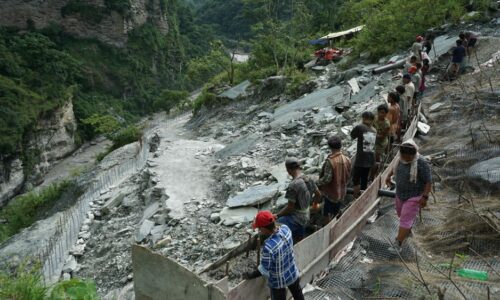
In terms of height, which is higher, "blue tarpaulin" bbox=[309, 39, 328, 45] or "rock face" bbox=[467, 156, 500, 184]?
"rock face" bbox=[467, 156, 500, 184]

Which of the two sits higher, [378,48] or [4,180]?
[378,48]

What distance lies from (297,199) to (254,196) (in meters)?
2.77

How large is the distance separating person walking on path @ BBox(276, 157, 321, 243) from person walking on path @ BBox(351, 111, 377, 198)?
3.51 ft

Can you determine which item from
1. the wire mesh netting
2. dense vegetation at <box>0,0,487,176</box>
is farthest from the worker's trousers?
dense vegetation at <box>0,0,487,176</box>

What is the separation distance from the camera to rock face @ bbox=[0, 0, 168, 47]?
41719mm

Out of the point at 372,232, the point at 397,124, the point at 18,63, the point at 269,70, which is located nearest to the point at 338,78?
the point at 269,70

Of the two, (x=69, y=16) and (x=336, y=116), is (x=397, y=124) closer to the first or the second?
(x=336, y=116)

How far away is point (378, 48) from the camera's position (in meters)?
15.4

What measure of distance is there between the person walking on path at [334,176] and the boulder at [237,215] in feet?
6.13

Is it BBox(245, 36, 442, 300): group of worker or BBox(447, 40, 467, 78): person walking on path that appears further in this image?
BBox(447, 40, 467, 78): person walking on path

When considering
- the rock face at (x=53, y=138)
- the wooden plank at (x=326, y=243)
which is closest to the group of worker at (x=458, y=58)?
the wooden plank at (x=326, y=243)

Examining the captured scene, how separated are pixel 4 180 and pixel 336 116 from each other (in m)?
24.7

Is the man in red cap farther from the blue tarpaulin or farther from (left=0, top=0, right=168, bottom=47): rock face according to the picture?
(left=0, top=0, right=168, bottom=47): rock face

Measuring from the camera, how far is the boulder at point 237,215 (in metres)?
6.59
